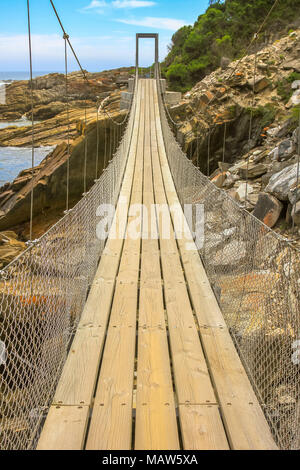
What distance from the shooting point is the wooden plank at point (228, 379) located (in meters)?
1.35

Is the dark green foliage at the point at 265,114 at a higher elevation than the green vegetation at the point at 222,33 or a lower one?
lower

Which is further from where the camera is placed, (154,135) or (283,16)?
(283,16)

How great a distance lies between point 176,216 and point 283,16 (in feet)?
34.0

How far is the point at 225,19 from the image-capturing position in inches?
Result: 565

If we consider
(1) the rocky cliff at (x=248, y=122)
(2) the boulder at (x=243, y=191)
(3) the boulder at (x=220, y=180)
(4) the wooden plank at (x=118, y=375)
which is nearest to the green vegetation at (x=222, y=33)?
(1) the rocky cliff at (x=248, y=122)

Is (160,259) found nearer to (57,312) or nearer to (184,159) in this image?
(57,312)

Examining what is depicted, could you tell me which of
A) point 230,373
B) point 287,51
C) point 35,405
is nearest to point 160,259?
point 230,373

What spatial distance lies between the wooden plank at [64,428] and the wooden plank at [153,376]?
164 mm

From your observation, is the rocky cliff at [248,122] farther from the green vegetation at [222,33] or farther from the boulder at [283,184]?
the green vegetation at [222,33]

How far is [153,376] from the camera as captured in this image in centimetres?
163

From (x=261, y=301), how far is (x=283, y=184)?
1.86 m

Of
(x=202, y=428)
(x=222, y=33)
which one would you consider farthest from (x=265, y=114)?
(x=222, y=33)

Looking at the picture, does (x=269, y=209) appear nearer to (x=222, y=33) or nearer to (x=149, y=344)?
(x=149, y=344)

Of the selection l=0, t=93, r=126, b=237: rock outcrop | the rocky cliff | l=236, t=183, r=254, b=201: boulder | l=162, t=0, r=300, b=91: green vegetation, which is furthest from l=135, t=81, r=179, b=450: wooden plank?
l=162, t=0, r=300, b=91: green vegetation
